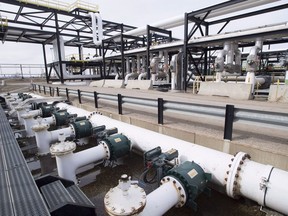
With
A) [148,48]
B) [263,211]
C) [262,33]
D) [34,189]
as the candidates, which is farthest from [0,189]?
[148,48]

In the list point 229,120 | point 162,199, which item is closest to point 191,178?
point 162,199

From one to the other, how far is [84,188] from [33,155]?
221cm

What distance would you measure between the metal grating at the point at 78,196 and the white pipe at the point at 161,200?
75 centimetres

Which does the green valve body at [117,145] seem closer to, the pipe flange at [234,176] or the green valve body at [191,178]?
the green valve body at [191,178]

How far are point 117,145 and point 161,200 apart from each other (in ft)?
5.52

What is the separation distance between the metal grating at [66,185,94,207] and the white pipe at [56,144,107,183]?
40 cm

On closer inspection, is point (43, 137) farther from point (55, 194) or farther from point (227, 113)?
point (227, 113)

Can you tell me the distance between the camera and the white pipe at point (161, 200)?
199cm

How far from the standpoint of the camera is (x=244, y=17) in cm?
1150

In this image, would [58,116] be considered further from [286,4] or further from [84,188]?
[286,4]

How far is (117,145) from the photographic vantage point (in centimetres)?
356

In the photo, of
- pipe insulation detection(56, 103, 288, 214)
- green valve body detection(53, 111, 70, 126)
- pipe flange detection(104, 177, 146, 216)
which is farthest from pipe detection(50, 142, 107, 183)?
green valve body detection(53, 111, 70, 126)

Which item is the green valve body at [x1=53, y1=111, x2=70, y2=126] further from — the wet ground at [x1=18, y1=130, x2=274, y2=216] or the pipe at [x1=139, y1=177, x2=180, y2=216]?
the pipe at [x1=139, y1=177, x2=180, y2=216]

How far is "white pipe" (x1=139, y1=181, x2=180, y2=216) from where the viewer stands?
78.4 inches
